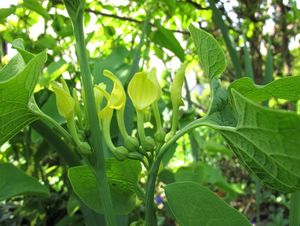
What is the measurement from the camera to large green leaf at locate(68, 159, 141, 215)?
38 centimetres

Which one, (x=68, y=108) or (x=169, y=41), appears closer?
(x=68, y=108)

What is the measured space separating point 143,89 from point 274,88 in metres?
0.10

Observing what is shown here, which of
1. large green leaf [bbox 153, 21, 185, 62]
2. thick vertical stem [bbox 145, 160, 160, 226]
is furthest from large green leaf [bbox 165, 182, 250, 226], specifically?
large green leaf [bbox 153, 21, 185, 62]

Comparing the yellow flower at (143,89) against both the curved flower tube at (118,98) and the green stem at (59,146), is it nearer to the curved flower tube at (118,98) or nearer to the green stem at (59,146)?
the curved flower tube at (118,98)

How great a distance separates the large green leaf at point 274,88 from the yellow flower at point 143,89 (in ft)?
0.20

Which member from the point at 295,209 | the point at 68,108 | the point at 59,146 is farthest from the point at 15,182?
the point at 295,209

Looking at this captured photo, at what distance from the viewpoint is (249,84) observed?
13.0 inches

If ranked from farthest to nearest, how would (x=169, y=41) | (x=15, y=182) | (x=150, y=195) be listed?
(x=169, y=41)
(x=15, y=182)
(x=150, y=195)

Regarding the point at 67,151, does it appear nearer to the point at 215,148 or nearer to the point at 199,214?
the point at 199,214

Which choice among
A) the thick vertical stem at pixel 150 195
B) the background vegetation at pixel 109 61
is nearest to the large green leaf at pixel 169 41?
the background vegetation at pixel 109 61

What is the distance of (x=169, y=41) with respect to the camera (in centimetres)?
69

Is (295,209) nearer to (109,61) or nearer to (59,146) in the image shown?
(59,146)

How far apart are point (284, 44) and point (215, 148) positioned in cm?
110

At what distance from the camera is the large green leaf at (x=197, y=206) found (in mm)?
332
